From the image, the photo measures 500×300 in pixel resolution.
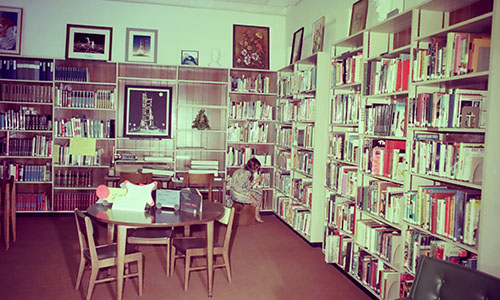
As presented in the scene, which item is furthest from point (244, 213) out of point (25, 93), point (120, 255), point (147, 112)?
point (25, 93)

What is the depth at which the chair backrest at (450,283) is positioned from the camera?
212 centimetres

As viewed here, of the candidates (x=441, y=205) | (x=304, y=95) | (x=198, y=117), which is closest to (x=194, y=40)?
(x=198, y=117)

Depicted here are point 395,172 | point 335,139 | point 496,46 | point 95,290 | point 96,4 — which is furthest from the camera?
point 96,4

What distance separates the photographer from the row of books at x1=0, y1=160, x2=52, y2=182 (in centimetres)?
658

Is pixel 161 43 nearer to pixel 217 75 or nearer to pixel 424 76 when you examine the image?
pixel 217 75

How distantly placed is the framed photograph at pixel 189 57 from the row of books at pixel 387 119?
3990 millimetres

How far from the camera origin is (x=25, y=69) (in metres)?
6.54

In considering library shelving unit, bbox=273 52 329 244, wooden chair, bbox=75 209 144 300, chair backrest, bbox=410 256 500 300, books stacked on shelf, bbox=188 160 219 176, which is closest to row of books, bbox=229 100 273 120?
library shelving unit, bbox=273 52 329 244

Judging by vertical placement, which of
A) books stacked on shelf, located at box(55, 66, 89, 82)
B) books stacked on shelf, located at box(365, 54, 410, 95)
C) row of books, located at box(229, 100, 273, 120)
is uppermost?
books stacked on shelf, located at box(55, 66, 89, 82)

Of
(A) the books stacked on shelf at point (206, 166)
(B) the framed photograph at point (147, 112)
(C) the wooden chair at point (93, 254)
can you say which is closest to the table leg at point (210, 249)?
(C) the wooden chair at point (93, 254)

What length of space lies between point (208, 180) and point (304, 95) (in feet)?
6.12

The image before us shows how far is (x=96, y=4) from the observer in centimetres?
693

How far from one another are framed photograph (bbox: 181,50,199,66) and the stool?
258cm

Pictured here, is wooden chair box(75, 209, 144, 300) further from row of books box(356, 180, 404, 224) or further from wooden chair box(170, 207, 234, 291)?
row of books box(356, 180, 404, 224)
